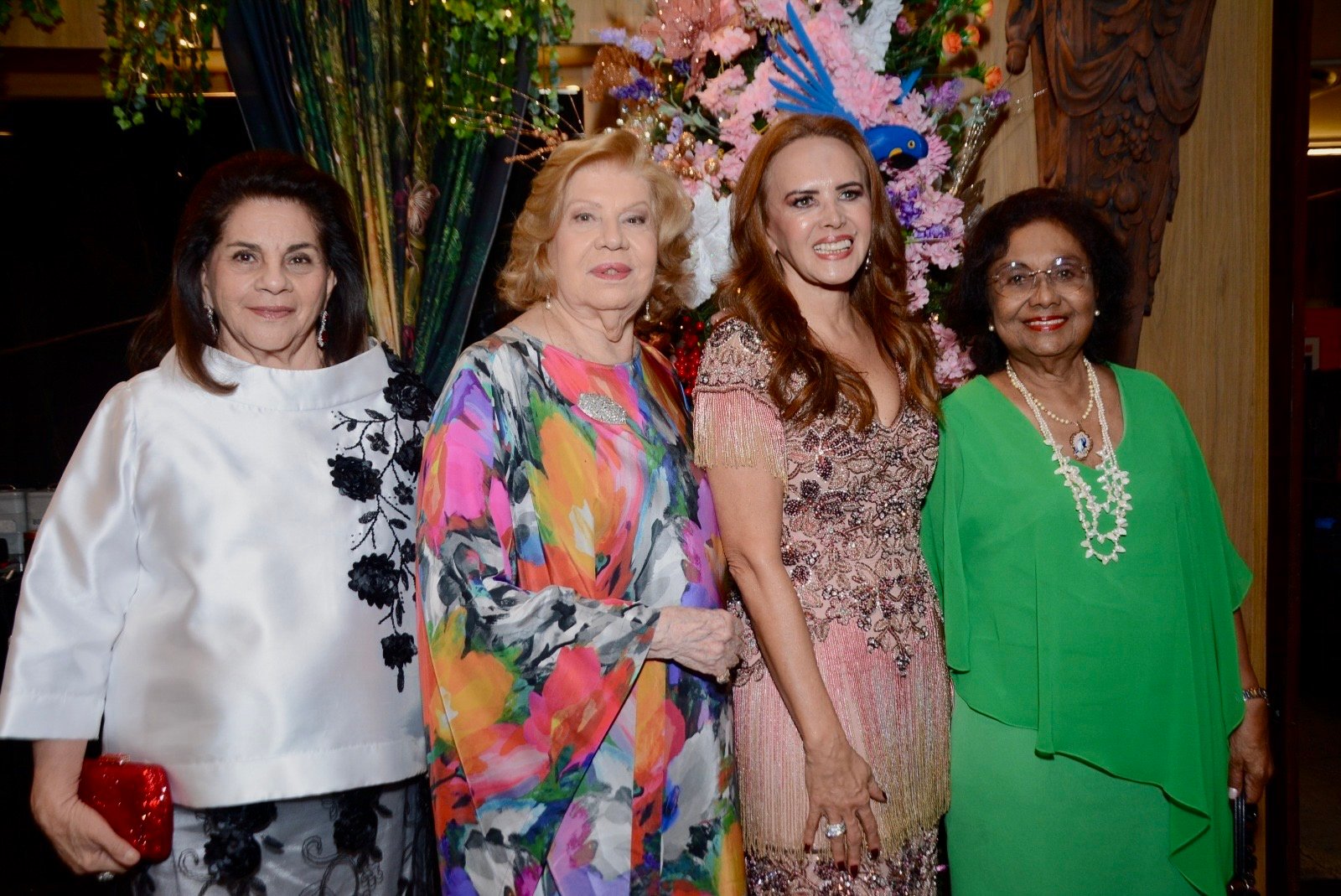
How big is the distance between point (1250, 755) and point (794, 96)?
70.7 inches

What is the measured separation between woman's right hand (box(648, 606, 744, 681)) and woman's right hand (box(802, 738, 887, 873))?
0.23 metres

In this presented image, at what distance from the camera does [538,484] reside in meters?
1.72

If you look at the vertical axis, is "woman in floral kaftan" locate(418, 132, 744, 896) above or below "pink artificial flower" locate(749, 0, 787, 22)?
below

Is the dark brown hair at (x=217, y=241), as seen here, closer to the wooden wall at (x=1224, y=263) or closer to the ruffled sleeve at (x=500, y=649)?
the ruffled sleeve at (x=500, y=649)

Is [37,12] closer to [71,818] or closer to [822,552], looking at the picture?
[71,818]

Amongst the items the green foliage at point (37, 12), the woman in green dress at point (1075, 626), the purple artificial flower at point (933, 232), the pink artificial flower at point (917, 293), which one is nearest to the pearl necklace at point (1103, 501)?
the woman in green dress at point (1075, 626)

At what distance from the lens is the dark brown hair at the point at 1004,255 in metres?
2.16

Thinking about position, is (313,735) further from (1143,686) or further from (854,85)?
(854,85)

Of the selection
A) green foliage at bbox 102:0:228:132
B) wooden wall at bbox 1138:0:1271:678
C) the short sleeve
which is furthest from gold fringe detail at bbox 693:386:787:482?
green foliage at bbox 102:0:228:132

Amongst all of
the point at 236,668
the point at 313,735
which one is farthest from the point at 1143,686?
the point at 236,668

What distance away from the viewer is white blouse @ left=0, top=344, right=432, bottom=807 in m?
1.67

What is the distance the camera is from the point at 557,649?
1.65m

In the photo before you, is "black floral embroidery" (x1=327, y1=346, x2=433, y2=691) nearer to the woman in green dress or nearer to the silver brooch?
the silver brooch

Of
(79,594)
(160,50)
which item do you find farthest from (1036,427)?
(160,50)
